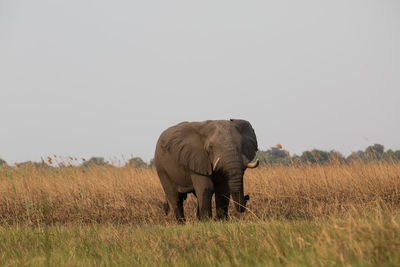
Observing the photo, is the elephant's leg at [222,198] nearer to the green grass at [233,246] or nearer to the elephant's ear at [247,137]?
the elephant's ear at [247,137]

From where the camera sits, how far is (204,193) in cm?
736

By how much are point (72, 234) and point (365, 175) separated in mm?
7227

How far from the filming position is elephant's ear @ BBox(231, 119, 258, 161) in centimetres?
771

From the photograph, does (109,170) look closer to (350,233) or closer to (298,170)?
(298,170)

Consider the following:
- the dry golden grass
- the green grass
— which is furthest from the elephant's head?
the dry golden grass

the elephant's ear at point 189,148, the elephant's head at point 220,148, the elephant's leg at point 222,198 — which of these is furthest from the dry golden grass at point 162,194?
the elephant's head at point 220,148

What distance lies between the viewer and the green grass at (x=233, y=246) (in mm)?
3090

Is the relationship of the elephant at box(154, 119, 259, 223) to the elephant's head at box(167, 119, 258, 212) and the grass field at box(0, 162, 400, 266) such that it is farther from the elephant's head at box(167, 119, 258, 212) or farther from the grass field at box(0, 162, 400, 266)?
the grass field at box(0, 162, 400, 266)

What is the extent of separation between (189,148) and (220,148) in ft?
2.63

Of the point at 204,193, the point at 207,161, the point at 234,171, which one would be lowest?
the point at 204,193

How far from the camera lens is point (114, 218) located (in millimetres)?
10469

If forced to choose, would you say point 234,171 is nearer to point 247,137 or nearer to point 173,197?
point 247,137

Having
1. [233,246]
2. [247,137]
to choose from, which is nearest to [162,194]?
[247,137]

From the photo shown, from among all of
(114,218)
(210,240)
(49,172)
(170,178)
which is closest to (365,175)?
(170,178)
